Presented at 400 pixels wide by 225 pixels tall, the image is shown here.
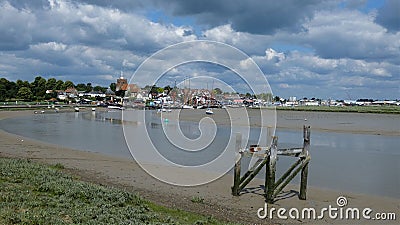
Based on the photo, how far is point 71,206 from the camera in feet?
30.7

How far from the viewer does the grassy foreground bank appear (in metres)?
8.21

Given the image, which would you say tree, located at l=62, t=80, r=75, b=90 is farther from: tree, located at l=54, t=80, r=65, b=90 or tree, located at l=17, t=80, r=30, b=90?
tree, located at l=17, t=80, r=30, b=90

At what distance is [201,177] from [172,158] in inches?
224

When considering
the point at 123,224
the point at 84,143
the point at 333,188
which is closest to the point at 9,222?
the point at 123,224

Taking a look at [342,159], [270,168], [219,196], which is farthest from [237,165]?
[342,159]

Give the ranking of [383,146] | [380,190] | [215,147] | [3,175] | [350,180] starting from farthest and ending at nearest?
[383,146], [215,147], [350,180], [380,190], [3,175]

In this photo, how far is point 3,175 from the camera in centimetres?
1271

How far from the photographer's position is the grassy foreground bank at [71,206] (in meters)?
8.21

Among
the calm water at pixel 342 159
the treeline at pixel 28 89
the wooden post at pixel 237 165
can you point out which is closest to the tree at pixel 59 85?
the treeline at pixel 28 89

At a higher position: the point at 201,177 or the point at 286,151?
the point at 286,151

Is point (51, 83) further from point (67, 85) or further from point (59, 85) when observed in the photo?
point (67, 85)

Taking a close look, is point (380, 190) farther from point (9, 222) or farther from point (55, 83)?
point (55, 83)

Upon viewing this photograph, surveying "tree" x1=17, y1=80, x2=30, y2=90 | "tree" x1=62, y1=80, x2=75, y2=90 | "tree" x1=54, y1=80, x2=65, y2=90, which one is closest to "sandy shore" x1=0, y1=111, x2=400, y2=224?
"tree" x1=17, y1=80, x2=30, y2=90

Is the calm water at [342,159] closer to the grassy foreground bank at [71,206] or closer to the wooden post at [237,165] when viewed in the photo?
the wooden post at [237,165]
